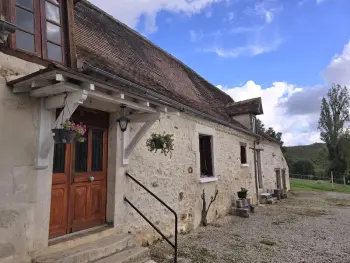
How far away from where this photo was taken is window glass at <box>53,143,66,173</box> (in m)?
4.03

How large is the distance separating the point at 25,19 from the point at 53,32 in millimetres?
472

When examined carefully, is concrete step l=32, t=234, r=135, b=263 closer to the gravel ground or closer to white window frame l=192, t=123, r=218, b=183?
the gravel ground

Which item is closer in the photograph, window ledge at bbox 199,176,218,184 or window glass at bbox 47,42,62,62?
window glass at bbox 47,42,62,62

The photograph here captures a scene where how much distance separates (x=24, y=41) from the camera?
3816 millimetres

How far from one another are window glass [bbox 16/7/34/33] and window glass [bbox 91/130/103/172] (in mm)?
1937

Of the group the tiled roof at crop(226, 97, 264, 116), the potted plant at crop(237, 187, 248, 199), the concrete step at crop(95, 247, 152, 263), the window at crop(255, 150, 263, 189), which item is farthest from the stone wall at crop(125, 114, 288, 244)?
the window at crop(255, 150, 263, 189)

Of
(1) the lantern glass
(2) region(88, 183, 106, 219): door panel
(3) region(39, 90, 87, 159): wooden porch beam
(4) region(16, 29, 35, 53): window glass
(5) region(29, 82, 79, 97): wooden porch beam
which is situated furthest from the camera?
(1) the lantern glass

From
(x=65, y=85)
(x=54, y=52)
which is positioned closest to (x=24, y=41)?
(x=54, y=52)

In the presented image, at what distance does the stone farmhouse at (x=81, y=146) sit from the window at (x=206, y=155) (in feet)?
2.85

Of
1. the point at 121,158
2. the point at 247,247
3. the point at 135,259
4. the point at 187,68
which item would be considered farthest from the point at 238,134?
the point at 135,259

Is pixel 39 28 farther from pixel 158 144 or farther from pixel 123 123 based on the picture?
pixel 158 144

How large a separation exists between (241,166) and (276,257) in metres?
5.80

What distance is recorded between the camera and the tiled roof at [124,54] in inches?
223

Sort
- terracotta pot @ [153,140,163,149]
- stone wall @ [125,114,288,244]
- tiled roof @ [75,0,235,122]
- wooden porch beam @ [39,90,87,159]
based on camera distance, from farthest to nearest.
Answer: tiled roof @ [75,0,235,122] < stone wall @ [125,114,288,244] < terracotta pot @ [153,140,163,149] < wooden porch beam @ [39,90,87,159]
